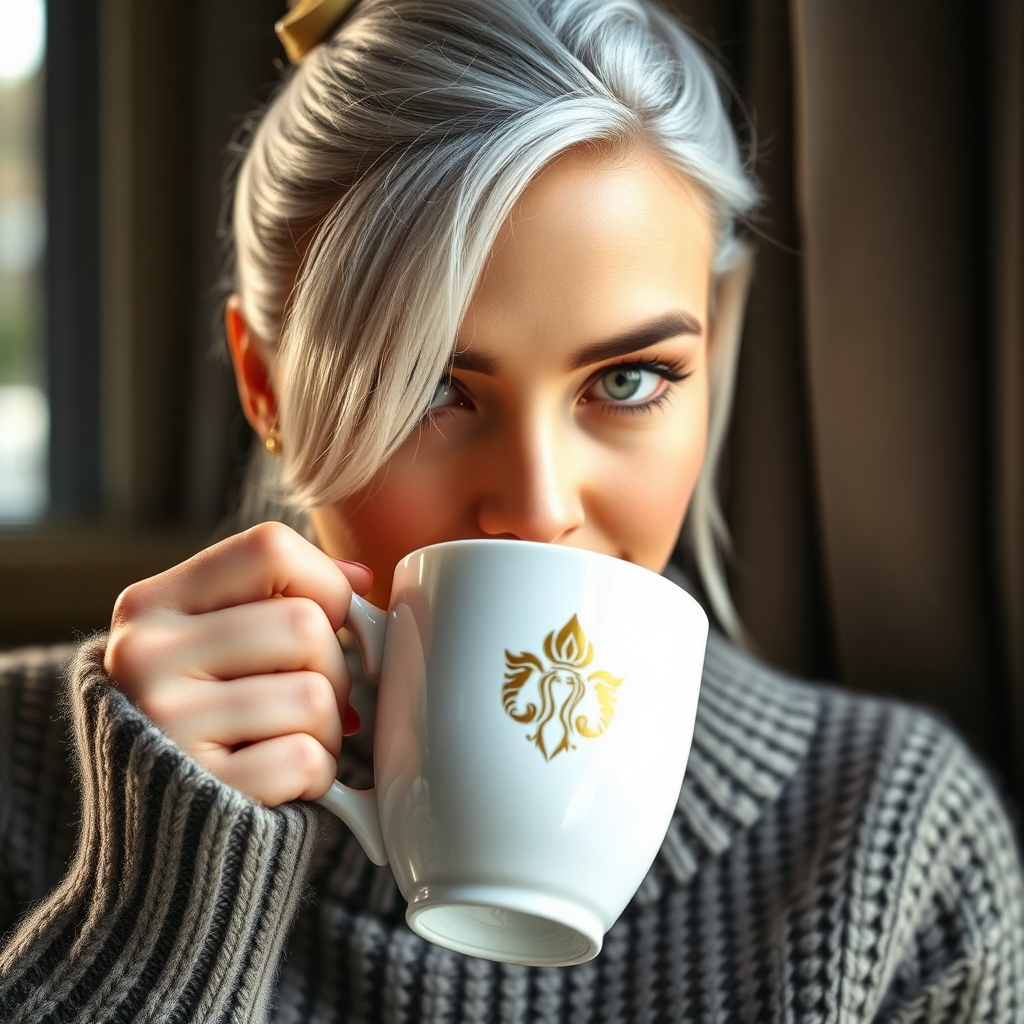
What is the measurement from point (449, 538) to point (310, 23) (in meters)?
0.47

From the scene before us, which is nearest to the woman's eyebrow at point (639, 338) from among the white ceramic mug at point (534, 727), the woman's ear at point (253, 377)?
the white ceramic mug at point (534, 727)

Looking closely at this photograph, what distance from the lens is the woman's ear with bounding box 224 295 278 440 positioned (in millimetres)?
961

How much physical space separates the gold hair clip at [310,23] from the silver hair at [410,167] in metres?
0.02

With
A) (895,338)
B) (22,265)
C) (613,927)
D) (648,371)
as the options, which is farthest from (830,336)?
(22,265)

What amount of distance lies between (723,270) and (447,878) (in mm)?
632

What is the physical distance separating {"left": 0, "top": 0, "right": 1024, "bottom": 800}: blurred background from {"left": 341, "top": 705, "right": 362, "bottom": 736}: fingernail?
57cm

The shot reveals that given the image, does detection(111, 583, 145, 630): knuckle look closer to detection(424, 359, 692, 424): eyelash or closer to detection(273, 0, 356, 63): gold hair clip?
detection(424, 359, 692, 424): eyelash

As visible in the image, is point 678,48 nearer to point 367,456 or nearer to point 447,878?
point 367,456

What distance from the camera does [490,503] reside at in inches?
29.5

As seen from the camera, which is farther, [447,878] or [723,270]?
[723,270]

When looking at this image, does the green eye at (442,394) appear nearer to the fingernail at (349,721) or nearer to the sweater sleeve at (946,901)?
the fingernail at (349,721)

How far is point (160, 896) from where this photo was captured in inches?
27.2

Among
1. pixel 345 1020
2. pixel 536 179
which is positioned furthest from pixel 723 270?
pixel 345 1020

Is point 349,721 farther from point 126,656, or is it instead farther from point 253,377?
point 253,377
